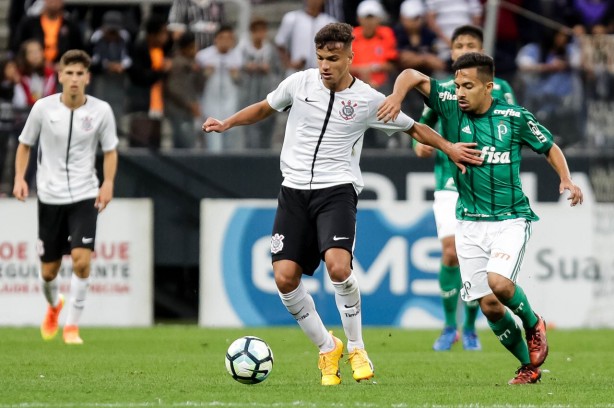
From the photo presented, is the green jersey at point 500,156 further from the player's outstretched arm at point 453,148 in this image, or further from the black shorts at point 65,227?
the black shorts at point 65,227

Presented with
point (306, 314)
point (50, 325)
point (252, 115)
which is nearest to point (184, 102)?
point (50, 325)

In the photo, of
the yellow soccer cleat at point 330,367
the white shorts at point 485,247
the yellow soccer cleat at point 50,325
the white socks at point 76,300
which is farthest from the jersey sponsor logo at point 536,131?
the yellow soccer cleat at point 50,325

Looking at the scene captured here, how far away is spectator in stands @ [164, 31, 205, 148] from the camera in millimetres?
15883

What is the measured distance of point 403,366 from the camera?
1091 cm

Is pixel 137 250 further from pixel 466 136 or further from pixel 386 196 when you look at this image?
pixel 466 136

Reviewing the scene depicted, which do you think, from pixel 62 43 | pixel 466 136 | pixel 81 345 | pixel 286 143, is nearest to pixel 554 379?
pixel 466 136

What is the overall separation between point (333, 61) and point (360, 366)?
6.90 ft

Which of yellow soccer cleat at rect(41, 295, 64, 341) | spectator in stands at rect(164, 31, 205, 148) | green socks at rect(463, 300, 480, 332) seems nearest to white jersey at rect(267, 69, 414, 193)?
green socks at rect(463, 300, 480, 332)

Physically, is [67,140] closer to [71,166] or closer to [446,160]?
[71,166]

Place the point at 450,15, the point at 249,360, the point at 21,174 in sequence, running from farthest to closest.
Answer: the point at 450,15 → the point at 21,174 → the point at 249,360

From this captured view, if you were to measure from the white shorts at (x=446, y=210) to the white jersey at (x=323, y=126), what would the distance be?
119 inches

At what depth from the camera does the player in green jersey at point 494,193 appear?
30.2 feet

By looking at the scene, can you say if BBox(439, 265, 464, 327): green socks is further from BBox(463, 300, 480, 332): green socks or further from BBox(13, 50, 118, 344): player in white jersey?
BBox(13, 50, 118, 344): player in white jersey

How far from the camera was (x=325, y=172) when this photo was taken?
9.18 m
